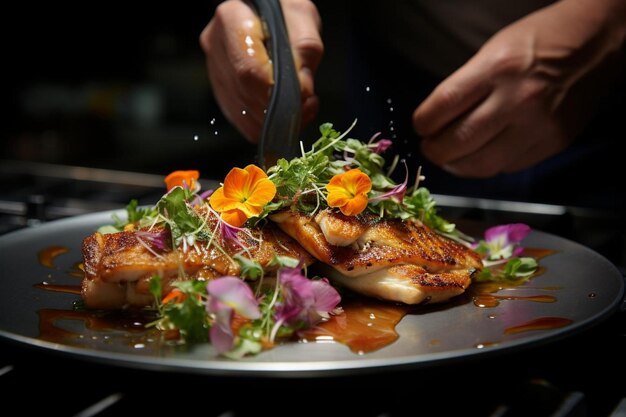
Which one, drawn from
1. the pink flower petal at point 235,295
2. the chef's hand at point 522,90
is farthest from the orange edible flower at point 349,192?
the chef's hand at point 522,90

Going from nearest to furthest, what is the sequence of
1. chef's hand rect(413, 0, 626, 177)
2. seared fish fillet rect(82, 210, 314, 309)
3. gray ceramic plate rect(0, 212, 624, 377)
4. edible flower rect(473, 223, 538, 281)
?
gray ceramic plate rect(0, 212, 624, 377) < seared fish fillet rect(82, 210, 314, 309) < edible flower rect(473, 223, 538, 281) < chef's hand rect(413, 0, 626, 177)

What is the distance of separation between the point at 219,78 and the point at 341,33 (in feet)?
1.24

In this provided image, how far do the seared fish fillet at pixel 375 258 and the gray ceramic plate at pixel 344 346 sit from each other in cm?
4

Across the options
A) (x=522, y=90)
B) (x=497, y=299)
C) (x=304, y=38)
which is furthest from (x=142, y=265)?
(x=522, y=90)

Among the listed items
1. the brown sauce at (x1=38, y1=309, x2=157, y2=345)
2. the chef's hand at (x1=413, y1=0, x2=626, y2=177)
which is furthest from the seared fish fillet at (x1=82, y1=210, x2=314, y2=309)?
the chef's hand at (x1=413, y1=0, x2=626, y2=177)

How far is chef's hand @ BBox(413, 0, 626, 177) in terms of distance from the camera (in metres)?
1.74

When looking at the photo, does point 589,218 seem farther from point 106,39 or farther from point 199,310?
point 106,39

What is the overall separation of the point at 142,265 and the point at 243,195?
20 centimetres

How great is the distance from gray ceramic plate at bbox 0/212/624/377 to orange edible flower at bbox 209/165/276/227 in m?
0.24

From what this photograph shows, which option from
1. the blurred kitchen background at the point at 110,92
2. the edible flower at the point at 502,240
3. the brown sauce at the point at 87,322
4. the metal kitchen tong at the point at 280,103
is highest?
the blurred kitchen background at the point at 110,92

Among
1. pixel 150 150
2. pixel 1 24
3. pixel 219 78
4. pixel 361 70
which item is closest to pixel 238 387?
pixel 219 78

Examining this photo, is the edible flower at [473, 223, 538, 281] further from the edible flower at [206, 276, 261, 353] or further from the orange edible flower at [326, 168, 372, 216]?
the edible flower at [206, 276, 261, 353]

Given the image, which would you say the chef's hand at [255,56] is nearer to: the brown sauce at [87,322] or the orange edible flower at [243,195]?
the orange edible flower at [243,195]

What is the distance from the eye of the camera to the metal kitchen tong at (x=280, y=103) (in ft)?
4.90
